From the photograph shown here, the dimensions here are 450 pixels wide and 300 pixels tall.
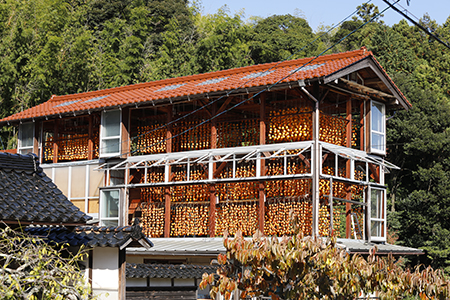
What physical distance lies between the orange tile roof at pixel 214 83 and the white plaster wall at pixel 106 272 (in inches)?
326

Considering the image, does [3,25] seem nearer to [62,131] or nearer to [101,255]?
[62,131]

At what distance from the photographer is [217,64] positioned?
35938 millimetres

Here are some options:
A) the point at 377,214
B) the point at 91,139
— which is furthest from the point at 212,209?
the point at 91,139

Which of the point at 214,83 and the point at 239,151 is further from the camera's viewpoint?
the point at 214,83

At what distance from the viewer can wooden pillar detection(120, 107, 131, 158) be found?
2022 cm

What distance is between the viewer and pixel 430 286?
877cm

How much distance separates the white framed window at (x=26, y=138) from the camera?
22.9 meters

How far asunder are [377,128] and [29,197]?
44.1 ft

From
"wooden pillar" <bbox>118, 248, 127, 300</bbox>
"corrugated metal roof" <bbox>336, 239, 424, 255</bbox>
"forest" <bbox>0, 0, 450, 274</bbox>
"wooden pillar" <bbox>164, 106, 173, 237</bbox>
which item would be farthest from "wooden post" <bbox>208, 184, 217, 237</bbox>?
"wooden pillar" <bbox>118, 248, 127, 300</bbox>

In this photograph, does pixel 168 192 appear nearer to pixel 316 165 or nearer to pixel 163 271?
pixel 316 165

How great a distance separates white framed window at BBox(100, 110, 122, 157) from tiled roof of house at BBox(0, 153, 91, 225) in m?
10.8

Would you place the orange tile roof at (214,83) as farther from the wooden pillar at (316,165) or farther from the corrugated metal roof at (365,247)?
the corrugated metal roof at (365,247)

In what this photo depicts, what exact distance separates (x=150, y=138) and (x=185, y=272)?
7977mm

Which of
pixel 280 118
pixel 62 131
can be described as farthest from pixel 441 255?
pixel 62 131
